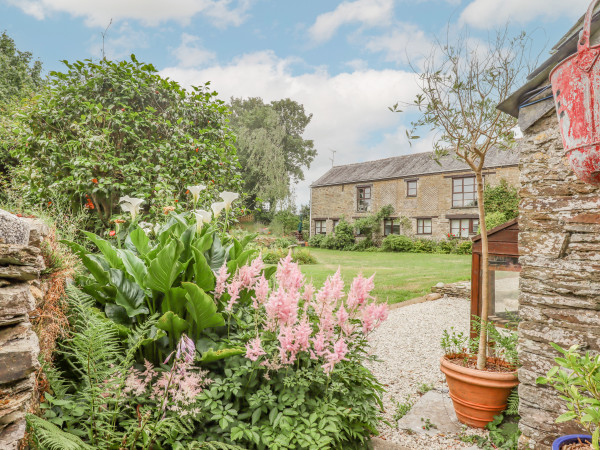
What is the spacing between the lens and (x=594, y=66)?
92 cm

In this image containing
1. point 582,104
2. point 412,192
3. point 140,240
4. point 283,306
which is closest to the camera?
point 582,104

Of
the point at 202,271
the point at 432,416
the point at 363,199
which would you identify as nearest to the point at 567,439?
the point at 432,416

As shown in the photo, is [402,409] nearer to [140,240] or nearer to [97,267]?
[140,240]

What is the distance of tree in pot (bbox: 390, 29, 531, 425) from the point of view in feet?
10.1

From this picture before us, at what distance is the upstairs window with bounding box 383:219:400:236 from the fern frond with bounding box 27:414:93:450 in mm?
20693

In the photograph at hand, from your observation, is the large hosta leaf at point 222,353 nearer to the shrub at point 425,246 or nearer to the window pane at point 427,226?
the shrub at point 425,246

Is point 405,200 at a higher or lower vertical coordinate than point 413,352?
higher

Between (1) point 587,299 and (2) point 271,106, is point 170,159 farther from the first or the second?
(2) point 271,106

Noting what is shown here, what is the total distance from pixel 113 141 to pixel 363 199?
19.0 meters

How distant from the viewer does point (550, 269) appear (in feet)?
7.68

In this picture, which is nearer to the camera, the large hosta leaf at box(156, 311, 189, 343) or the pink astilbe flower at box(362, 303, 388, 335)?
the pink astilbe flower at box(362, 303, 388, 335)

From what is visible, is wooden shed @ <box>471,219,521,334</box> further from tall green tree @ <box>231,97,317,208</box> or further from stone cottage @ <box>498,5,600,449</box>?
tall green tree @ <box>231,97,317,208</box>

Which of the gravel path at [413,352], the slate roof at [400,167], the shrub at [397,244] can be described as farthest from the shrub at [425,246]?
the gravel path at [413,352]

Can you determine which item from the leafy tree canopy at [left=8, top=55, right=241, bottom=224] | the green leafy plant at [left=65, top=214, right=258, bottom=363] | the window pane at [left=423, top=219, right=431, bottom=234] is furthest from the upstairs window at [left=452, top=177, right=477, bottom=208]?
the green leafy plant at [left=65, top=214, right=258, bottom=363]
